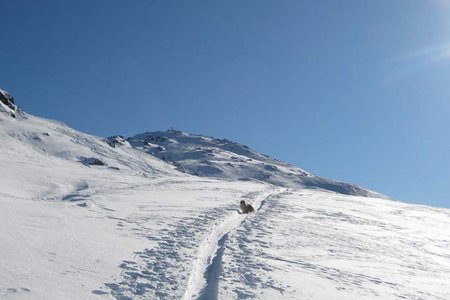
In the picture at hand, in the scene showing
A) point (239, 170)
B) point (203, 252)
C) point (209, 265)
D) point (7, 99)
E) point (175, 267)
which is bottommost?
point (175, 267)

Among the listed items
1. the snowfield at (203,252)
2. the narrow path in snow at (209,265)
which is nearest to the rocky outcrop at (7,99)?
the snowfield at (203,252)

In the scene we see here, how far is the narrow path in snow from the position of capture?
9648 millimetres

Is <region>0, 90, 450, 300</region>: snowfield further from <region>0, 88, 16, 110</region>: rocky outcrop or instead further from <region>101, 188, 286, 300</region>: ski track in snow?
<region>0, 88, 16, 110</region>: rocky outcrop

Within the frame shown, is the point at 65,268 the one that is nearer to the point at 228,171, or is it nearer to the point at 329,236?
the point at 329,236

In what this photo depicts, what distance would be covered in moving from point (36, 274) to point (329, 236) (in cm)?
1396

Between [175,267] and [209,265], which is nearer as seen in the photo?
[175,267]

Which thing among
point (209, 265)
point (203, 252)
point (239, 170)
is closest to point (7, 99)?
point (203, 252)

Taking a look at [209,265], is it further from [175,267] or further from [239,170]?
[239,170]

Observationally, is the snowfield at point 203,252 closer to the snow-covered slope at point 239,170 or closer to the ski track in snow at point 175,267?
the ski track in snow at point 175,267

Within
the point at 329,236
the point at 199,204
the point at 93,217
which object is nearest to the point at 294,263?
the point at 329,236

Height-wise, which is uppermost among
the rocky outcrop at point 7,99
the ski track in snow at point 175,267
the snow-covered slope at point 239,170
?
the snow-covered slope at point 239,170

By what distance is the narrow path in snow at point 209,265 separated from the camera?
9648mm

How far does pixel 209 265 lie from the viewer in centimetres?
1214

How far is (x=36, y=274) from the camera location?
8797mm
